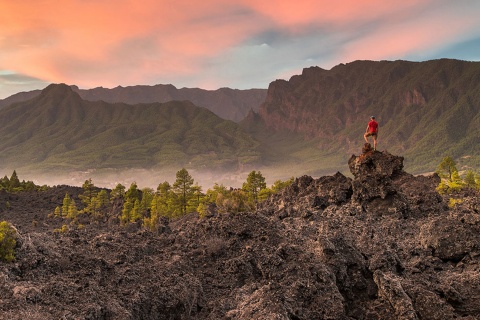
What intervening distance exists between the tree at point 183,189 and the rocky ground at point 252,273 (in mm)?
45935

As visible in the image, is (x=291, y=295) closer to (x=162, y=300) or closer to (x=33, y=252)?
(x=162, y=300)

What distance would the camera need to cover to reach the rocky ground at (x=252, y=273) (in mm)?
12242

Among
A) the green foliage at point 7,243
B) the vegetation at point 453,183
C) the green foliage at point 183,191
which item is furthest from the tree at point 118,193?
the green foliage at point 7,243

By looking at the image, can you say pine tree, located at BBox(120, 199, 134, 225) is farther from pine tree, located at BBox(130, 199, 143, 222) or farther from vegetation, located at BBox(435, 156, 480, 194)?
vegetation, located at BBox(435, 156, 480, 194)

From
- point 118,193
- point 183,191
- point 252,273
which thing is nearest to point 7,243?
point 252,273

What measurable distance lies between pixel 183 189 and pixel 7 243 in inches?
2167

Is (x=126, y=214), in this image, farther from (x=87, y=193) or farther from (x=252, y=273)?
(x=252, y=273)

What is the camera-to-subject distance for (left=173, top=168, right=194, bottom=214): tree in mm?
67562

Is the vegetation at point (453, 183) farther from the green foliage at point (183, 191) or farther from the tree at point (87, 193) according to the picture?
the tree at point (87, 193)

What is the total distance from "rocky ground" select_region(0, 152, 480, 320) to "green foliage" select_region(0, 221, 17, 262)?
0.37m

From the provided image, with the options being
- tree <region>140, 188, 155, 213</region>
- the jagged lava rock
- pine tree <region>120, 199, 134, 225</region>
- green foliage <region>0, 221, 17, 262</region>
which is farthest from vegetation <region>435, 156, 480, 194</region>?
tree <region>140, 188, 155, 213</region>

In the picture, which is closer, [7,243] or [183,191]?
[7,243]

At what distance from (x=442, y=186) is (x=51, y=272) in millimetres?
42782

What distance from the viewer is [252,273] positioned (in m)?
→ 15.8
